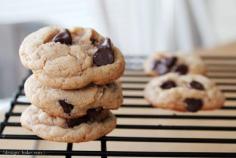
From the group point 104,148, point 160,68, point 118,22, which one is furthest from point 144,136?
point 118,22

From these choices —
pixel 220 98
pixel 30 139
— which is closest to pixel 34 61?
pixel 30 139

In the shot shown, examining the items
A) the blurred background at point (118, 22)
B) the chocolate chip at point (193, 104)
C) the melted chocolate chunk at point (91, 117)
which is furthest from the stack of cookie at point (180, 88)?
the blurred background at point (118, 22)

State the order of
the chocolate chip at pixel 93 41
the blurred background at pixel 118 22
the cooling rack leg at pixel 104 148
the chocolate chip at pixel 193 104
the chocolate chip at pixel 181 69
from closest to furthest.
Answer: the cooling rack leg at pixel 104 148, the chocolate chip at pixel 93 41, the chocolate chip at pixel 193 104, the chocolate chip at pixel 181 69, the blurred background at pixel 118 22

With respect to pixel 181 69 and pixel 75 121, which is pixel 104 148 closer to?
pixel 75 121

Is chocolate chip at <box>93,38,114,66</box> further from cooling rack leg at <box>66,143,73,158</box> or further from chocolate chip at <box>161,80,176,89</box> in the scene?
chocolate chip at <box>161,80,176,89</box>

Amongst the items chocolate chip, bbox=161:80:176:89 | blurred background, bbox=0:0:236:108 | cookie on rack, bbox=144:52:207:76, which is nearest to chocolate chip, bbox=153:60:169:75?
cookie on rack, bbox=144:52:207:76

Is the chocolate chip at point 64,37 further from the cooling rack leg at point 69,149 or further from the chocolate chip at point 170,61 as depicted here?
the chocolate chip at point 170,61
